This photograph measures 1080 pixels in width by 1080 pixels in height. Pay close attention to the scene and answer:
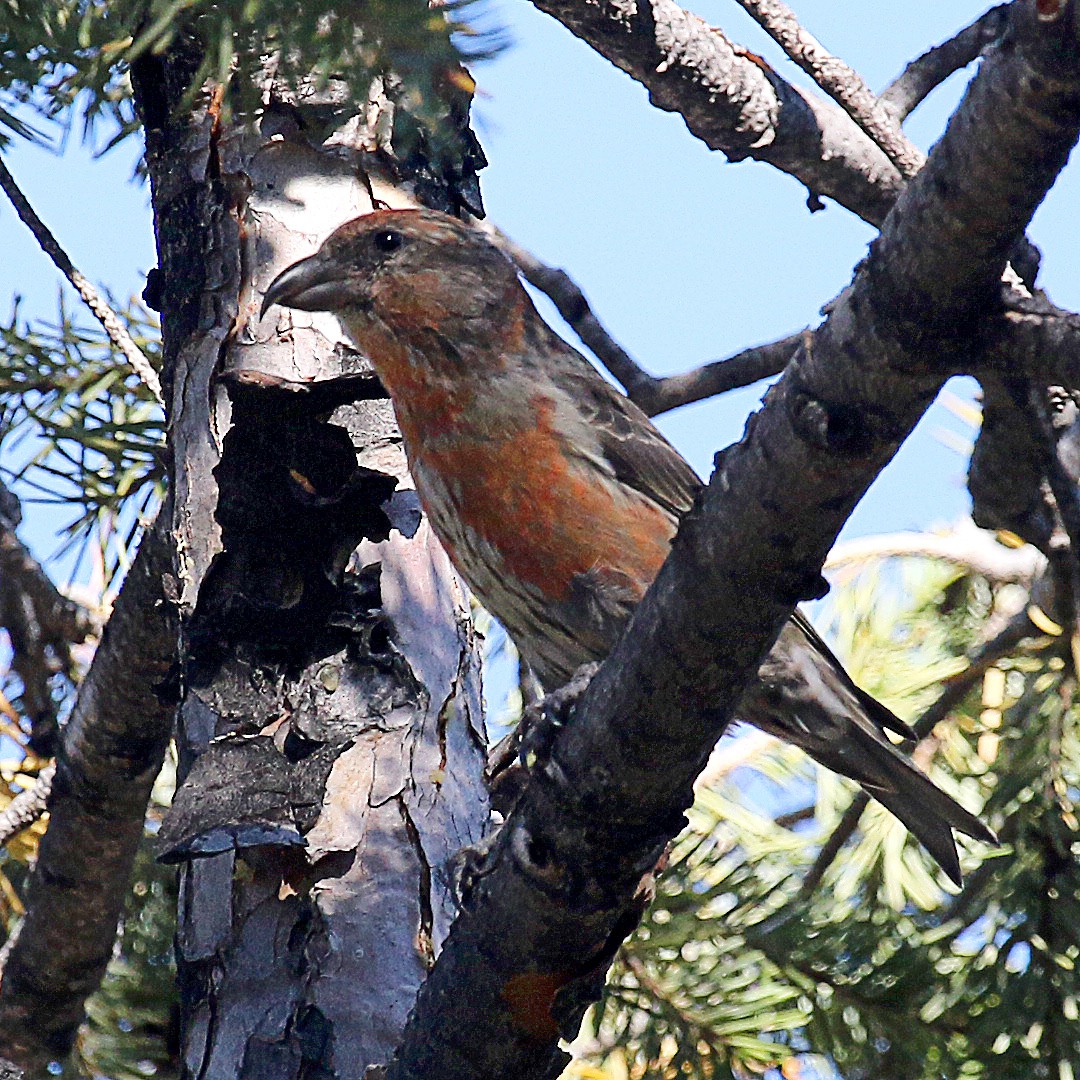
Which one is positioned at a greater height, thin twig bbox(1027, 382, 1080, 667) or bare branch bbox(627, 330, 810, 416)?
bare branch bbox(627, 330, 810, 416)

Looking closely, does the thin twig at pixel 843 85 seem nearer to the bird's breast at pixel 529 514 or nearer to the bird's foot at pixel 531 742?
the bird's breast at pixel 529 514

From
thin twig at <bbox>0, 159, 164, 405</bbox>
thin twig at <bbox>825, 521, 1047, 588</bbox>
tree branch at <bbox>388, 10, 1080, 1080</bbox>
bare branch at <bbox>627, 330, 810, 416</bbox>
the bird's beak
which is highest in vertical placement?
thin twig at <bbox>825, 521, 1047, 588</bbox>

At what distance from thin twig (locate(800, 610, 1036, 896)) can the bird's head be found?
1.59 meters

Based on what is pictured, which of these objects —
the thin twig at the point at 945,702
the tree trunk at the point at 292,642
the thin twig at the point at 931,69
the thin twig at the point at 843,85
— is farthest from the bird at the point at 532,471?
the thin twig at the point at 931,69

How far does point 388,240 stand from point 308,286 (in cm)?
30

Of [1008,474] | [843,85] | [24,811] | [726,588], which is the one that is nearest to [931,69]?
[843,85]

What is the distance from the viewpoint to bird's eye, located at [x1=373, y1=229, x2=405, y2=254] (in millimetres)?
3725

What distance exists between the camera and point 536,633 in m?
3.60

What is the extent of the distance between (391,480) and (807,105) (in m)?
1.75

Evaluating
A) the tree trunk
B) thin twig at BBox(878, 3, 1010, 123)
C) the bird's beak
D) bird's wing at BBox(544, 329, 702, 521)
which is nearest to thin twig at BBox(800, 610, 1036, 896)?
bird's wing at BBox(544, 329, 702, 521)

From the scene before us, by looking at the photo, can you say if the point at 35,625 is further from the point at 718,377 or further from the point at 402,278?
the point at 718,377

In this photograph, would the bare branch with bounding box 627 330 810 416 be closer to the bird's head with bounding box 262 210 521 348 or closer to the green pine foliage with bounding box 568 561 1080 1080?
the bird's head with bounding box 262 210 521 348

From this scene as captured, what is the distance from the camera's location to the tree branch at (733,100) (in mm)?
3984

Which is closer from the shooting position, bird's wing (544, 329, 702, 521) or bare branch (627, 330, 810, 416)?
bird's wing (544, 329, 702, 521)
